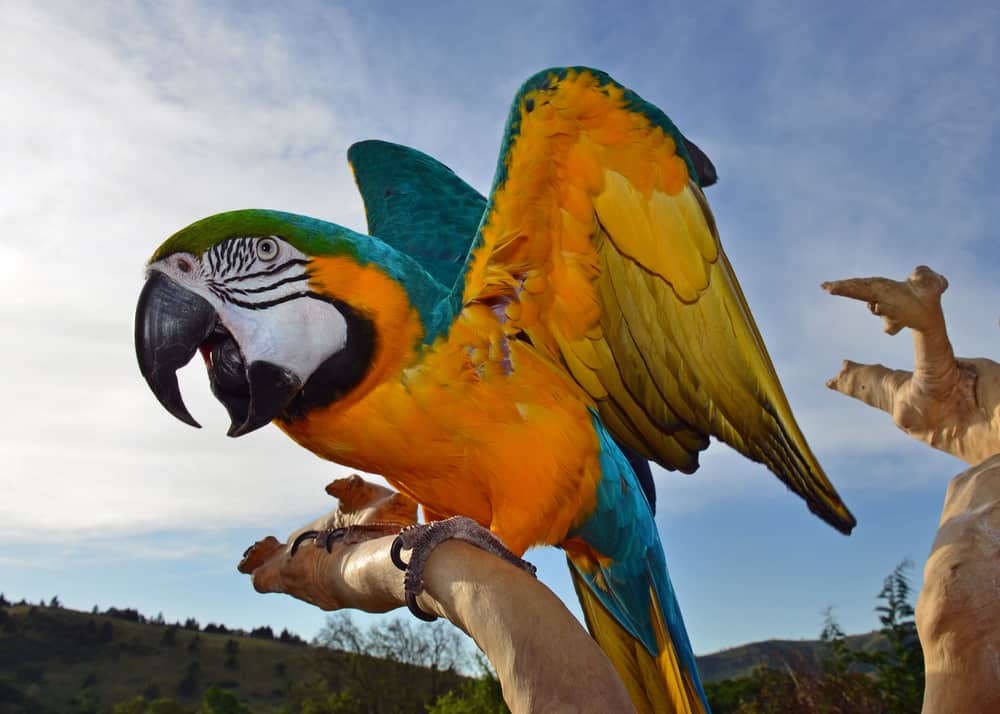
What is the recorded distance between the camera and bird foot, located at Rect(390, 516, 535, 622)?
1.69 metres

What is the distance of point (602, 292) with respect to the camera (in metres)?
2.12

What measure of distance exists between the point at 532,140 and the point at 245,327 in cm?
87

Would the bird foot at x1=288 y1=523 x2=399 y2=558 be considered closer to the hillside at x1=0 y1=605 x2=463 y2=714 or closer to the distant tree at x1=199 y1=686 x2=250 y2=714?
the hillside at x1=0 y1=605 x2=463 y2=714

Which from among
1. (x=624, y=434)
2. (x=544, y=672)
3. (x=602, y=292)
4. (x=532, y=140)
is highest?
(x=532, y=140)

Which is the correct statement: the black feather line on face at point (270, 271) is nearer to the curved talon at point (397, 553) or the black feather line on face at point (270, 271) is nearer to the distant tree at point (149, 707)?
the curved talon at point (397, 553)

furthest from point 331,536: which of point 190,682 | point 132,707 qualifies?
point 190,682

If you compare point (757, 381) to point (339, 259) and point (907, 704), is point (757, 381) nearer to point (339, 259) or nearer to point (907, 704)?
point (339, 259)

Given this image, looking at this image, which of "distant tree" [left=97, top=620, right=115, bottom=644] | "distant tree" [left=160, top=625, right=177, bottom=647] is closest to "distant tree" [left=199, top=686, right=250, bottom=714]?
"distant tree" [left=160, top=625, right=177, bottom=647]

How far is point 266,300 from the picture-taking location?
1975 millimetres

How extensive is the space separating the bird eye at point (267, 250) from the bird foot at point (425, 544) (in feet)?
2.61

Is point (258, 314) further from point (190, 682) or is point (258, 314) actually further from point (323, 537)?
point (190, 682)

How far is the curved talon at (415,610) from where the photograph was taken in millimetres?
1724

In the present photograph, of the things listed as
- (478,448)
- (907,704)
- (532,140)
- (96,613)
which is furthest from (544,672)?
(96,613)

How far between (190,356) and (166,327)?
0.10 meters
